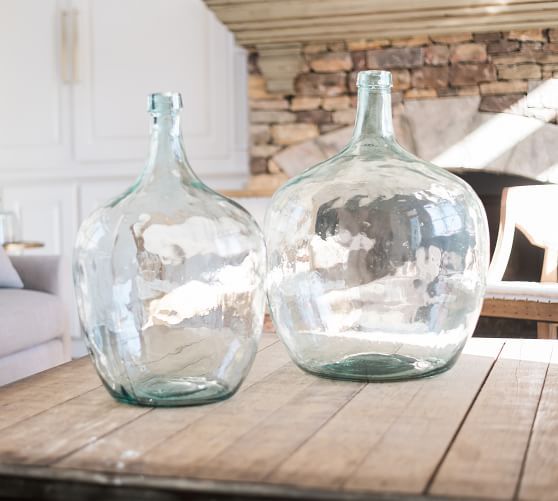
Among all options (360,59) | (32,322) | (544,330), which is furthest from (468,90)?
(32,322)

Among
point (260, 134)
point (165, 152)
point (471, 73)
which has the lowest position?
point (165, 152)

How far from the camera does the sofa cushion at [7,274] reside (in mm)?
2365

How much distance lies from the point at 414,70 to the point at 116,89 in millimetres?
1277

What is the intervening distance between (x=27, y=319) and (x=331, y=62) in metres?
1.67

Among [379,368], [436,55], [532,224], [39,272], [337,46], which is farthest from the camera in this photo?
[337,46]

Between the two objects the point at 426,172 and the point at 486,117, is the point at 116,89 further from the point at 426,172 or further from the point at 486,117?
the point at 426,172

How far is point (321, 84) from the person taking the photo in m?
3.36

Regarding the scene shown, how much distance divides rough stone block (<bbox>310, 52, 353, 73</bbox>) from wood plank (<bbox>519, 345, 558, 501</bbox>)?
2.51 meters

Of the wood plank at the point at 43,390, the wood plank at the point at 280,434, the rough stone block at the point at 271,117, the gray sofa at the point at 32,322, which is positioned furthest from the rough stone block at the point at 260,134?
the wood plank at the point at 280,434

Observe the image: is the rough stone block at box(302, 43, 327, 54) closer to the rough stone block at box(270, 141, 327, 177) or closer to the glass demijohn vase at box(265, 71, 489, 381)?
the rough stone block at box(270, 141, 327, 177)

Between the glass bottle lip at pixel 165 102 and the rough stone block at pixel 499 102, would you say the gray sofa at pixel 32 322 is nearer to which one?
the glass bottle lip at pixel 165 102

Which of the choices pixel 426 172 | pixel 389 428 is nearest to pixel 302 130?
pixel 426 172

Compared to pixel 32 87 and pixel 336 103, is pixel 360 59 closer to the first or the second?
pixel 336 103

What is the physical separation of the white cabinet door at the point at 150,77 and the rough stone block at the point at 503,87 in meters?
0.96
